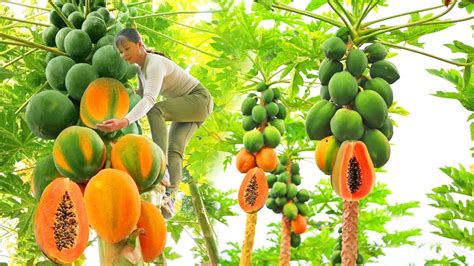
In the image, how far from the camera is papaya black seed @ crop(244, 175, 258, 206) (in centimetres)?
414

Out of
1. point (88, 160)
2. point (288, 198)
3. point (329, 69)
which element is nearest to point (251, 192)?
point (288, 198)

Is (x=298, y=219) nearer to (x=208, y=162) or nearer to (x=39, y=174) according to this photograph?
(x=208, y=162)

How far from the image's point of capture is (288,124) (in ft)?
16.9

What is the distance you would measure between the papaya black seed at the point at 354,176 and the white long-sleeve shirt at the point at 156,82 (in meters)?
0.81

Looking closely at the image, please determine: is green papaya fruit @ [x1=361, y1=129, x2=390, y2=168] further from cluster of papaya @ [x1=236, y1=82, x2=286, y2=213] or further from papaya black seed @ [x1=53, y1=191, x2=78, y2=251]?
cluster of papaya @ [x1=236, y1=82, x2=286, y2=213]

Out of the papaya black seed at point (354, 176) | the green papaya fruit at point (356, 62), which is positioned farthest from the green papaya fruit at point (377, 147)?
the green papaya fruit at point (356, 62)

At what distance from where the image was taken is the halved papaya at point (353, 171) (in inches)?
103

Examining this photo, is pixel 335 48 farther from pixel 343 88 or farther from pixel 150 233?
pixel 150 233

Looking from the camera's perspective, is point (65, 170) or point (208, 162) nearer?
point (65, 170)

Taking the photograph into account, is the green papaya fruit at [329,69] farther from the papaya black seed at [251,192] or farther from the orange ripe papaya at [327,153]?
the papaya black seed at [251,192]

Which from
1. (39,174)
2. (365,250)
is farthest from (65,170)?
(365,250)

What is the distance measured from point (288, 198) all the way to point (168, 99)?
207cm

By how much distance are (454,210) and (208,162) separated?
180cm

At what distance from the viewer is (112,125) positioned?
211cm
